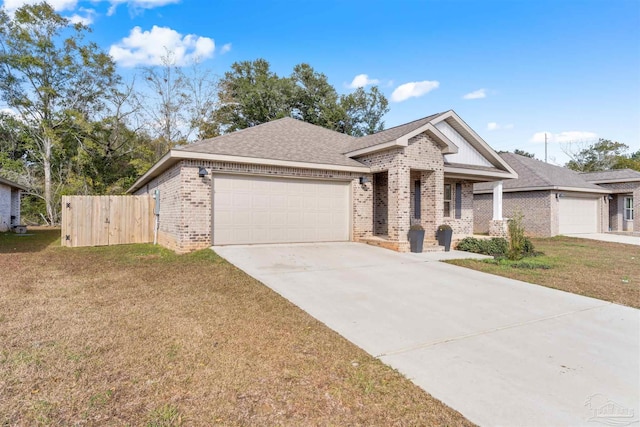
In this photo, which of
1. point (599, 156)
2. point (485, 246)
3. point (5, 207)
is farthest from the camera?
point (599, 156)

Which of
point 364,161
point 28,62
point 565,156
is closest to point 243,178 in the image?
point 364,161

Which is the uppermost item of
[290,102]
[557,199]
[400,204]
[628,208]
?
[290,102]

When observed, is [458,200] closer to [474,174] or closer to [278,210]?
[474,174]

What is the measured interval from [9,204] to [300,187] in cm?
1983

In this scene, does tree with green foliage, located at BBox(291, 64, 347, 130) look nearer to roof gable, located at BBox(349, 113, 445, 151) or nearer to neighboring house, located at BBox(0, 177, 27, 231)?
roof gable, located at BBox(349, 113, 445, 151)

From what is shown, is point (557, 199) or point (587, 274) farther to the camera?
point (557, 199)

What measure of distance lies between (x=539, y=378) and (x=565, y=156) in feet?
180

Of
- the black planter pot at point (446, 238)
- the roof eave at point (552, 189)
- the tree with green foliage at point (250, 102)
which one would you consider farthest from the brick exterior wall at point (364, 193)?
the tree with green foliage at point (250, 102)

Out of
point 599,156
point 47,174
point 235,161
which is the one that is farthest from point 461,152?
point 599,156

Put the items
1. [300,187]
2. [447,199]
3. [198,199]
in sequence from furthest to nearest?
[447,199] → [300,187] → [198,199]

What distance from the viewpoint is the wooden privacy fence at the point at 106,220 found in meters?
11.6

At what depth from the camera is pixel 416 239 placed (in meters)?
10.3

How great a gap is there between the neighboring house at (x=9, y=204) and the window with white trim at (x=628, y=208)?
37.2 meters

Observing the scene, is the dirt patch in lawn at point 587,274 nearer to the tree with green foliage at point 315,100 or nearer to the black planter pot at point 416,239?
the black planter pot at point 416,239
